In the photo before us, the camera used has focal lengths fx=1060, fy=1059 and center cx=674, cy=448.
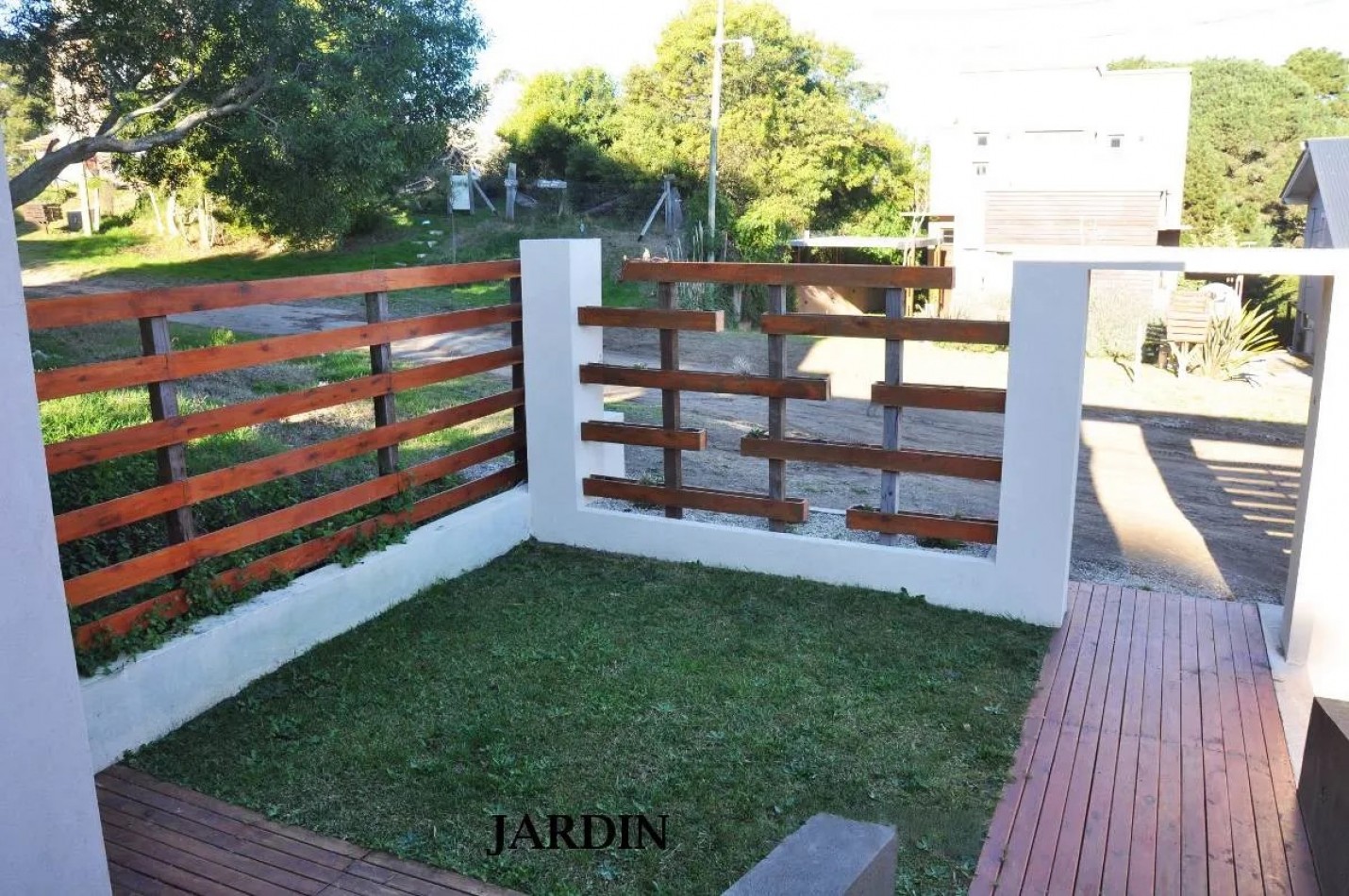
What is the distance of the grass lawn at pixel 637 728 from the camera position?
3398 mm

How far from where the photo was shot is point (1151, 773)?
3.86 m

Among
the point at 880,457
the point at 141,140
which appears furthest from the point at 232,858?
the point at 141,140

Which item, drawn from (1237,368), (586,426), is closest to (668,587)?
(586,426)

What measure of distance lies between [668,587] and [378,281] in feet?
7.13

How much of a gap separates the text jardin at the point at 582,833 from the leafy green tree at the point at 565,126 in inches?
1207

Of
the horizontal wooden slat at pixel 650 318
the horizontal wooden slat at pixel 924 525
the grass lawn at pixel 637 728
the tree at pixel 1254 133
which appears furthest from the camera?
the tree at pixel 1254 133

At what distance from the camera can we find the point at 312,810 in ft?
11.6

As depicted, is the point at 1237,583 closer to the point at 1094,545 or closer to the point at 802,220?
the point at 1094,545

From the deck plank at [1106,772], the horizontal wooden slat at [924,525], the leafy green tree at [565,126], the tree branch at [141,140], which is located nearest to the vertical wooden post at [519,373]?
the horizontal wooden slat at [924,525]

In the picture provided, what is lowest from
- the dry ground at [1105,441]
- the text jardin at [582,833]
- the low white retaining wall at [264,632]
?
the dry ground at [1105,441]

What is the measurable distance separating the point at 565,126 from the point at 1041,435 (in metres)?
31.2

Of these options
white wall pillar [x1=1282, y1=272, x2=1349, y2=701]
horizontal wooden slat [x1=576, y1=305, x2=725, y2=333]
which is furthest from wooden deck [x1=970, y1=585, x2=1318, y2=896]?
horizontal wooden slat [x1=576, y1=305, x2=725, y2=333]

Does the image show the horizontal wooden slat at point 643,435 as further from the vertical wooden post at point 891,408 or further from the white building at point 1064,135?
the white building at point 1064,135

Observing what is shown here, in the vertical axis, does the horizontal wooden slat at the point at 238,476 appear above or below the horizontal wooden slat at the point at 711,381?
below
